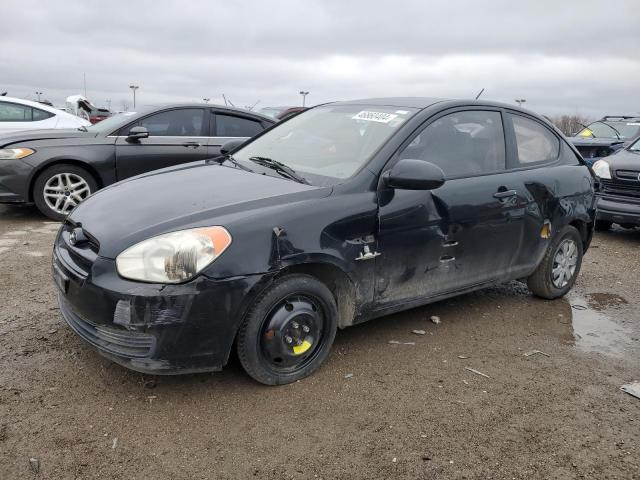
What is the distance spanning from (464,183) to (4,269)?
399 centimetres

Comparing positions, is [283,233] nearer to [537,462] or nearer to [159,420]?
[159,420]

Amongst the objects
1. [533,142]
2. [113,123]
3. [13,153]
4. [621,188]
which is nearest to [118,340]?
[533,142]

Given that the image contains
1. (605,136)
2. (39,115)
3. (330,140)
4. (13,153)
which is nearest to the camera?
(330,140)

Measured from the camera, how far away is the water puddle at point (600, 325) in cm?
399

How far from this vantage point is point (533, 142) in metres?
4.53

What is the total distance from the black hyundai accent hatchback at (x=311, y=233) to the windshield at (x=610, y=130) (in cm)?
836

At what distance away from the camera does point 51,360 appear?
3309 mm

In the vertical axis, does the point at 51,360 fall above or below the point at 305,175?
below

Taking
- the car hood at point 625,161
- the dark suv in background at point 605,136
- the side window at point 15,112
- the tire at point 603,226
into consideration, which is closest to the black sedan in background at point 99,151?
the side window at point 15,112

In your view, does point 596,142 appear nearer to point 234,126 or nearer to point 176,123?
point 234,126

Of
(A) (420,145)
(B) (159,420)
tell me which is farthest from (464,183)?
(B) (159,420)

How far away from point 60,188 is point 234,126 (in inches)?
93.3

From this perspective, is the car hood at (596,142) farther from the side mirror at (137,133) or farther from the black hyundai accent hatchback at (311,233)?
the side mirror at (137,133)

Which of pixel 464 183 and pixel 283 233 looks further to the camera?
pixel 464 183
